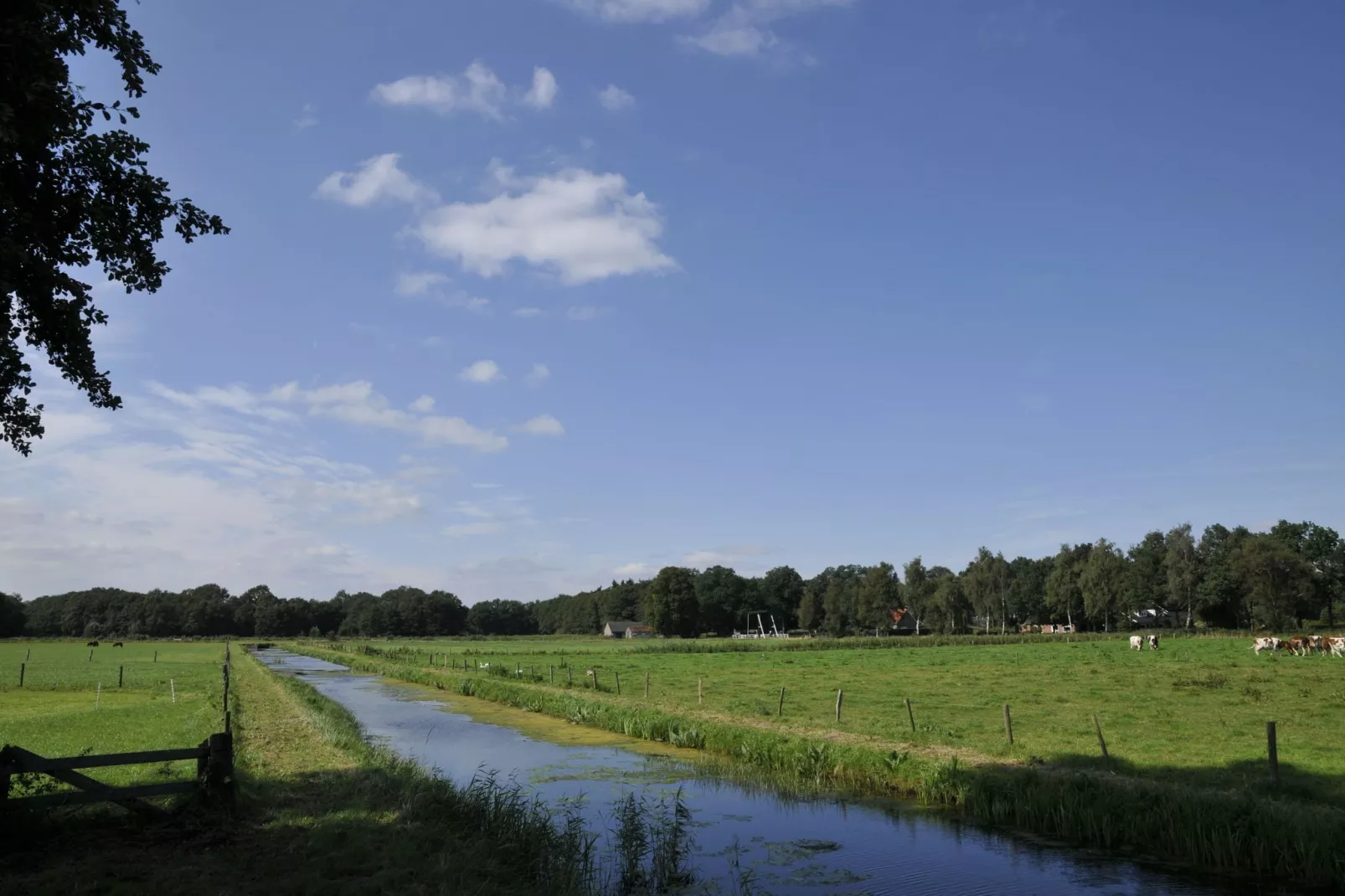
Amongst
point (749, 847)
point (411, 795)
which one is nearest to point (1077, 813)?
point (749, 847)

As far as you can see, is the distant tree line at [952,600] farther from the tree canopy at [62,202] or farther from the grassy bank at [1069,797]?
the tree canopy at [62,202]

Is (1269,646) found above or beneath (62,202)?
beneath

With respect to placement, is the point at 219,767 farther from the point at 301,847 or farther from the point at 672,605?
the point at 672,605

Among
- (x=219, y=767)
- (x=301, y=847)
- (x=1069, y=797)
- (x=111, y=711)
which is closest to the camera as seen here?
(x=301, y=847)

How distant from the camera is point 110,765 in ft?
40.2

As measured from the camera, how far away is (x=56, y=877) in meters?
10.4

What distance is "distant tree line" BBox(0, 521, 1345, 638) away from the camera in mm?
119312

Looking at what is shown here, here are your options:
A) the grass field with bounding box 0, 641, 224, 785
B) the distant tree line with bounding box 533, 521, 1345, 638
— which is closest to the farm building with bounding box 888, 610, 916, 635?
the distant tree line with bounding box 533, 521, 1345, 638

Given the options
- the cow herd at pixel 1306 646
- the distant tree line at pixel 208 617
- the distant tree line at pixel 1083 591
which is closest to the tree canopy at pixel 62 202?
the cow herd at pixel 1306 646

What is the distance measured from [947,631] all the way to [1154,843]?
457 ft

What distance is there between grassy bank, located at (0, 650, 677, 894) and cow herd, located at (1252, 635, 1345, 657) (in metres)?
53.4

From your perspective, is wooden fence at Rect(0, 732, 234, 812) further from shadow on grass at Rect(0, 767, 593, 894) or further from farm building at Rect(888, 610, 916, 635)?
farm building at Rect(888, 610, 916, 635)

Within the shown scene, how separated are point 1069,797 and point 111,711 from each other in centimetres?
3504

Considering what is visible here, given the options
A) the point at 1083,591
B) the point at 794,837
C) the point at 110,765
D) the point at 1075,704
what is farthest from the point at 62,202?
the point at 1083,591
